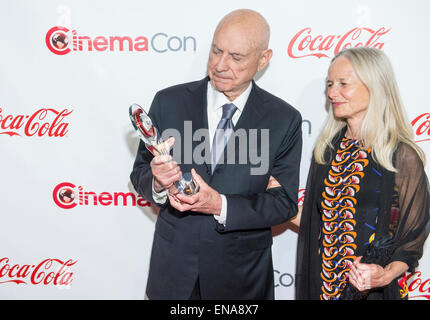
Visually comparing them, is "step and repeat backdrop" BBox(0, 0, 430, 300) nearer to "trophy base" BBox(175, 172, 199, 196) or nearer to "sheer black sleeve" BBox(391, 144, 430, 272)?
"sheer black sleeve" BBox(391, 144, 430, 272)

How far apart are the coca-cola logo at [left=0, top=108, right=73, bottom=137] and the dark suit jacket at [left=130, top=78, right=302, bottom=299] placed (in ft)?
2.27

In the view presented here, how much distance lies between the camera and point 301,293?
77.3 inches

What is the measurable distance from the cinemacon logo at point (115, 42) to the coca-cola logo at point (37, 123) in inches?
13.4

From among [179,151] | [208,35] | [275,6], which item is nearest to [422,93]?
[275,6]

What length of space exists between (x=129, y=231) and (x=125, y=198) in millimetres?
198

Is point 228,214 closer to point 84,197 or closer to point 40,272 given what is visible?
point 84,197

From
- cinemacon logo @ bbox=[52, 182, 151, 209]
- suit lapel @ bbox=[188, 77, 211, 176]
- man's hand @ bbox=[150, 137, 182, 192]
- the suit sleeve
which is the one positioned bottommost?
cinemacon logo @ bbox=[52, 182, 151, 209]

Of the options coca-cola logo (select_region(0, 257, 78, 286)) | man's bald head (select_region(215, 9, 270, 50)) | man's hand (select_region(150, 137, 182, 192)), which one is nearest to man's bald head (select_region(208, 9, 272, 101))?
man's bald head (select_region(215, 9, 270, 50))

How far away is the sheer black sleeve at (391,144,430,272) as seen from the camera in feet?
5.43

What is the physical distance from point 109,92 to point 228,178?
0.93 meters

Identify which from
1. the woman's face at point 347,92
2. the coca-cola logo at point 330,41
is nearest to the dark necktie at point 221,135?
the woman's face at point 347,92

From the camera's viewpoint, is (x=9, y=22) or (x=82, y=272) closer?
(x=9, y=22)

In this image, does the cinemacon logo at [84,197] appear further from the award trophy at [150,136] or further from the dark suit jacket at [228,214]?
the award trophy at [150,136]

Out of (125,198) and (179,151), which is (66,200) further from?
(179,151)
